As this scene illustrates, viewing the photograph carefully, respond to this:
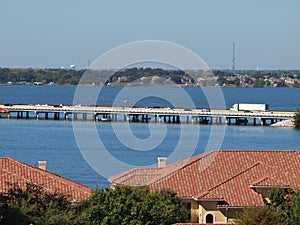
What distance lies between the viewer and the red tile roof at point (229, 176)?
1363 inches

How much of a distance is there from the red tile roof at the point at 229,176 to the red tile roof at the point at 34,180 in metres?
2.52

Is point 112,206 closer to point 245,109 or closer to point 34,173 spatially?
point 34,173

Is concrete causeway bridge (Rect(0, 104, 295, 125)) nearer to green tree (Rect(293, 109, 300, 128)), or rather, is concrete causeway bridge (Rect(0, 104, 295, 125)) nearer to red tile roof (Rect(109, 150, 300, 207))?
green tree (Rect(293, 109, 300, 128))

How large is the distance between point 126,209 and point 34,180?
21.0ft

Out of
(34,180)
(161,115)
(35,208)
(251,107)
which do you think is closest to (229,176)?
(34,180)

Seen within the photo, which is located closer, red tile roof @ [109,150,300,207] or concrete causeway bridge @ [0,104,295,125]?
red tile roof @ [109,150,300,207]

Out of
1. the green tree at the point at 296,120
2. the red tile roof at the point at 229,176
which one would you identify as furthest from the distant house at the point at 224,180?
the green tree at the point at 296,120

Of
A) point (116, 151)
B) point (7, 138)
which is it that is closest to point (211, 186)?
point (116, 151)

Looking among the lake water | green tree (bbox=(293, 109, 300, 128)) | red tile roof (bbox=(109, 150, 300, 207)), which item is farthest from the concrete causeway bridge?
red tile roof (bbox=(109, 150, 300, 207))

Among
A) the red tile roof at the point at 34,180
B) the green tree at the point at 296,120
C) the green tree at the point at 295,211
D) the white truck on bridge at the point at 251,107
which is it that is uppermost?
the red tile roof at the point at 34,180

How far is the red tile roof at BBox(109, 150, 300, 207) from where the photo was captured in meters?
34.6

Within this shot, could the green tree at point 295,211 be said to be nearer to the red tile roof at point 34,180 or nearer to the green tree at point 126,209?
the green tree at point 126,209

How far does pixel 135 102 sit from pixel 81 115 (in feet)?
163

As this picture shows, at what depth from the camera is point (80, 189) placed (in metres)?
35.0
